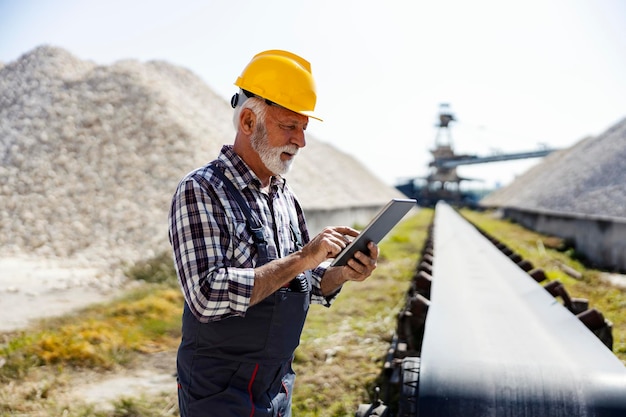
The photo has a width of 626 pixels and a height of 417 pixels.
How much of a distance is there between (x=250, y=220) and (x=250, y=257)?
14 cm

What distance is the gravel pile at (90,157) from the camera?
42.9 feet

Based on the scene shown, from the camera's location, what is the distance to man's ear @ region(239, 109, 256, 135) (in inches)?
80.5

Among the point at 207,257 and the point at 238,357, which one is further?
the point at 238,357

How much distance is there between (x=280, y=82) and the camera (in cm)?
203

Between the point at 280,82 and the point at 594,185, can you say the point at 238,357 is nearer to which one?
the point at 280,82

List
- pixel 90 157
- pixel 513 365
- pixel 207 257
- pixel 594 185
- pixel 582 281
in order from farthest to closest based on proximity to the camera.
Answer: pixel 594 185
pixel 90 157
pixel 582 281
pixel 513 365
pixel 207 257

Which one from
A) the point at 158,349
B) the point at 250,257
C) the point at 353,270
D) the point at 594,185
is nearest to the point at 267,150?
the point at 250,257

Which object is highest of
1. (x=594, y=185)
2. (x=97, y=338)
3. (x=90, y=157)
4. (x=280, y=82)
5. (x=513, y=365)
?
(x=90, y=157)

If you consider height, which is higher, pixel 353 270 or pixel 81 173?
pixel 81 173

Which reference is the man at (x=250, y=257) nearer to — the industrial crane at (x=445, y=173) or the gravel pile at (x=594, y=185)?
the gravel pile at (x=594, y=185)

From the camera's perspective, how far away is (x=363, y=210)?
1052 inches

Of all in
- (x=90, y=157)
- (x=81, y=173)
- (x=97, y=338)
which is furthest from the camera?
(x=90, y=157)

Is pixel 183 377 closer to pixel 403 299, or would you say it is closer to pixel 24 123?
pixel 403 299

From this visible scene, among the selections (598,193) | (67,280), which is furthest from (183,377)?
(598,193)
